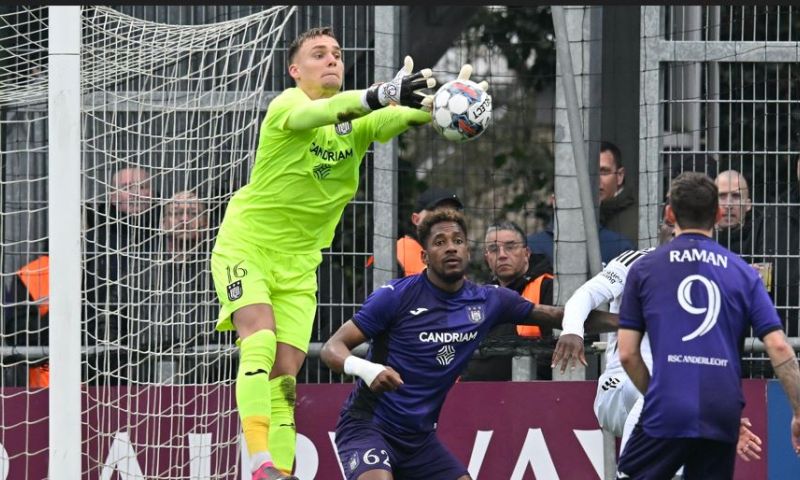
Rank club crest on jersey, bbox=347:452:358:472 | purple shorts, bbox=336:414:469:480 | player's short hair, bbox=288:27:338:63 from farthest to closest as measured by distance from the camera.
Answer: player's short hair, bbox=288:27:338:63, purple shorts, bbox=336:414:469:480, club crest on jersey, bbox=347:452:358:472

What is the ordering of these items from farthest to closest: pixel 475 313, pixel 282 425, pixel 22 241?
1. pixel 22 241
2. pixel 475 313
3. pixel 282 425

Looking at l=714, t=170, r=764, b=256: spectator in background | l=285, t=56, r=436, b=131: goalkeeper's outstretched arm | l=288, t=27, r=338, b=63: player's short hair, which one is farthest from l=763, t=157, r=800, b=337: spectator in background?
l=288, t=27, r=338, b=63: player's short hair

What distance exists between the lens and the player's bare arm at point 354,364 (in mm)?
7805

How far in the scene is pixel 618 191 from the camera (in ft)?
31.5

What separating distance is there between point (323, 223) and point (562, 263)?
1.58 meters

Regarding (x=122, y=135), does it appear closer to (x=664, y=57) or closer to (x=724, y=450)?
(x=664, y=57)

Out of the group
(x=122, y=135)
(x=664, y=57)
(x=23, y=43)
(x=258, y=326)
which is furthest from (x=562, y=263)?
(x=23, y=43)

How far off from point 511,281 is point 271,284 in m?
→ 1.63

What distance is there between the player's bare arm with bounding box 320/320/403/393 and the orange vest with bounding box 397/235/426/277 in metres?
1.30

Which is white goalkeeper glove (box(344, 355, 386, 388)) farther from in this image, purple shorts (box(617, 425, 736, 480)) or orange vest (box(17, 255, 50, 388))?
orange vest (box(17, 255, 50, 388))

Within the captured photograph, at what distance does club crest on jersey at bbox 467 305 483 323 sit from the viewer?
336 inches

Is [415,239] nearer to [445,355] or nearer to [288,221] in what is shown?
[288,221]

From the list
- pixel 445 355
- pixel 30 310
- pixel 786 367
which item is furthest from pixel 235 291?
pixel 786 367

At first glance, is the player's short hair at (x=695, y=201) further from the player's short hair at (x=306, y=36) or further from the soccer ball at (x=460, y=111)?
the player's short hair at (x=306, y=36)
